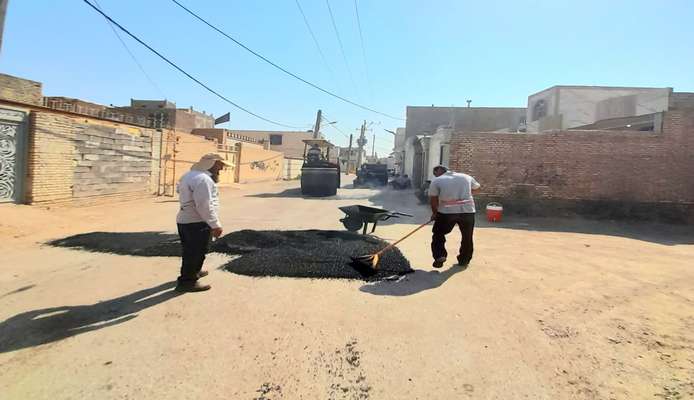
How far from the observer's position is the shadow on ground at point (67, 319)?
3254 millimetres

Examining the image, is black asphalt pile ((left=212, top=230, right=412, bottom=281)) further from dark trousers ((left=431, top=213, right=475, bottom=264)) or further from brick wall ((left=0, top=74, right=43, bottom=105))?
brick wall ((left=0, top=74, right=43, bottom=105))

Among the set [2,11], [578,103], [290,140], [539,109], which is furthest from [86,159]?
[290,140]

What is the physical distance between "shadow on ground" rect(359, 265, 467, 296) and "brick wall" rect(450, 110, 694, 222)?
24.7 ft

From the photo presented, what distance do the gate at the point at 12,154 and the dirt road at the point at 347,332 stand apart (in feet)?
12.2

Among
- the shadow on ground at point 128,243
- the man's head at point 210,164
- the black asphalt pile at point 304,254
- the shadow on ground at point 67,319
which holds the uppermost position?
the man's head at point 210,164

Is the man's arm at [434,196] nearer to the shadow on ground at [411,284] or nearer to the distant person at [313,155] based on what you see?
the shadow on ground at [411,284]

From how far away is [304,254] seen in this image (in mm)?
5914

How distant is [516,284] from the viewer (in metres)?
5.11

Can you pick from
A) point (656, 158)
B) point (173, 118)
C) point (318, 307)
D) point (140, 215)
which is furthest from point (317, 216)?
point (173, 118)

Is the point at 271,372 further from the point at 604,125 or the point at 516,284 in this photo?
the point at 604,125

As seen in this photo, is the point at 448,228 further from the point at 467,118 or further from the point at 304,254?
the point at 467,118

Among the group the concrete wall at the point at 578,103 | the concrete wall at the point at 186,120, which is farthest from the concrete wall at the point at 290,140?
the concrete wall at the point at 578,103

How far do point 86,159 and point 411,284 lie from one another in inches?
412

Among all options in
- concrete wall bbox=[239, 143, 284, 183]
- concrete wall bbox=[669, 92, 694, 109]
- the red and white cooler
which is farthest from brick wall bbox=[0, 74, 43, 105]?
concrete wall bbox=[669, 92, 694, 109]
